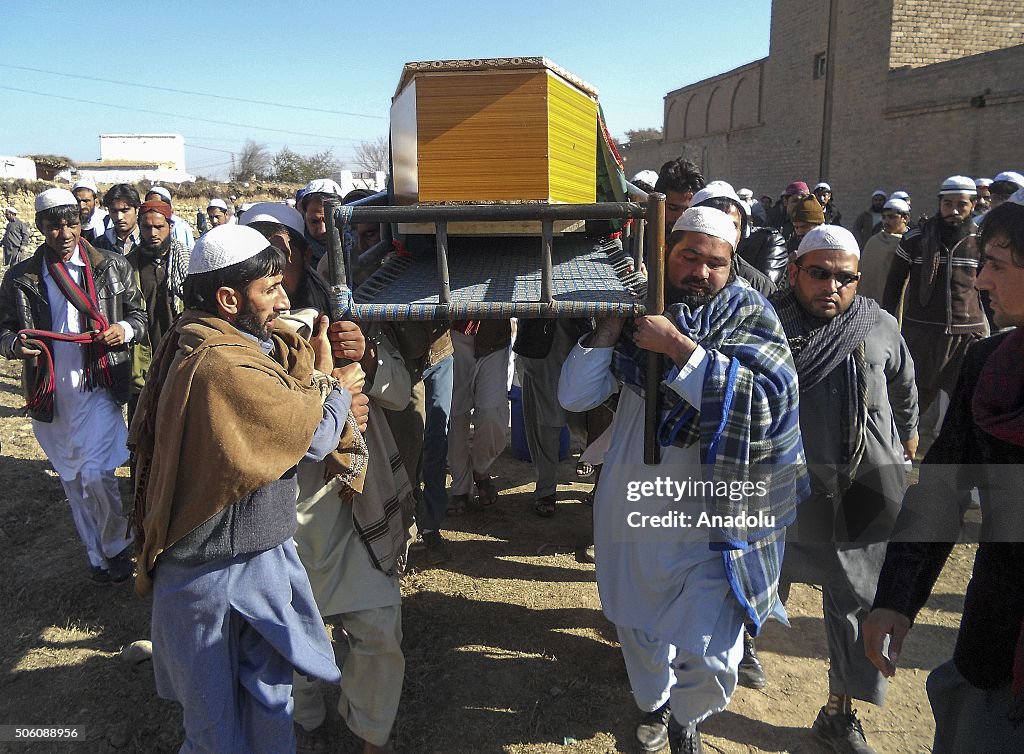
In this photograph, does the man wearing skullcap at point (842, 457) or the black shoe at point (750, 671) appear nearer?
the man wearing skullcap at point (842, 457)

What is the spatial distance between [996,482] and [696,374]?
84 centimetres

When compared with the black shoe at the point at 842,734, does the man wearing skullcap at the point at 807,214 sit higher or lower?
higher

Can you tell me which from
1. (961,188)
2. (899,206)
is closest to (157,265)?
(961,188)

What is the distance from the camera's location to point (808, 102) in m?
20.3

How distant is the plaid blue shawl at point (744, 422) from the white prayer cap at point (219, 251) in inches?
49.1

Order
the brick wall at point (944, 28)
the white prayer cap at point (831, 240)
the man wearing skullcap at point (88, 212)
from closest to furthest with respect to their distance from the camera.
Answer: the white prayer cap at point (831, 240) → the man wearing skullcap at point (88, 212) → the brick wall at point (944, 28)

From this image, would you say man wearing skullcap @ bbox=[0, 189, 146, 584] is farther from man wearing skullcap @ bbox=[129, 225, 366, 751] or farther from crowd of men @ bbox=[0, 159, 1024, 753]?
man wearing skullcap @ bbox=[129, 225, 366, 751]

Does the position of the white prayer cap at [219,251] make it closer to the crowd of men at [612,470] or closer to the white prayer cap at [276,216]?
the crowd of men at [612,470]

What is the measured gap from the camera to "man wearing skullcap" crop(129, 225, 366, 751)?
180cm

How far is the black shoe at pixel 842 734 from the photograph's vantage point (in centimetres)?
261

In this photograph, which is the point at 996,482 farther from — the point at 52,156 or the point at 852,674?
the point at 52,156

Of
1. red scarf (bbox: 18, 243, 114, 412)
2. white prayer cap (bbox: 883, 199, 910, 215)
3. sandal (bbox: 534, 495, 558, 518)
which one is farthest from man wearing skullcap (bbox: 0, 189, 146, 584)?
white prayer cap (bbox: 883, 199, 910, 215)

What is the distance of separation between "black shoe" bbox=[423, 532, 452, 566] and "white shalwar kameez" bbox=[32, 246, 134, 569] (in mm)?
1612

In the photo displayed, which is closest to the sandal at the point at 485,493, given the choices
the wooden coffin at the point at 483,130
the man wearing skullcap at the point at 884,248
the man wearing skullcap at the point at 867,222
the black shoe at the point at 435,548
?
the black shoe at the point at 435,548
